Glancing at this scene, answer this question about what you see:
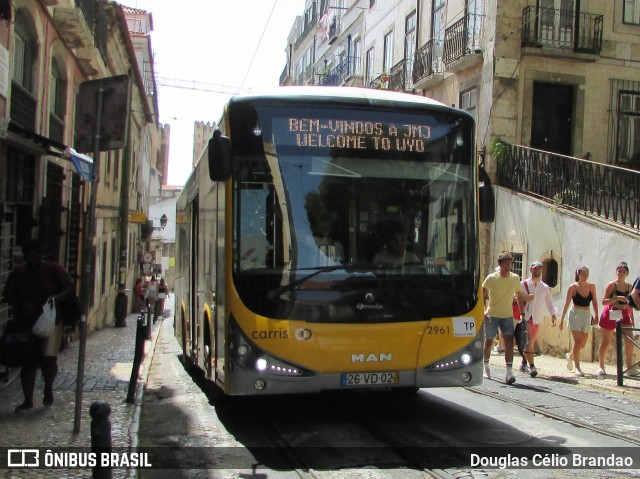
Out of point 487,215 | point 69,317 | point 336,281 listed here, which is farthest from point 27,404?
point 487,215

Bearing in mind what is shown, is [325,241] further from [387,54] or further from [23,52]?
[387,54]

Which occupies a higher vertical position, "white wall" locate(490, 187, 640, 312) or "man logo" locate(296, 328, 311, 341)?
"white wall" locate(490, 187, 640, 312)

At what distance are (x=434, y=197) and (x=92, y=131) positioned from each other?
3.25 metres

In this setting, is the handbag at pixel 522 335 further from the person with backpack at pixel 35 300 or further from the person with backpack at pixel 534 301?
the person with backpack at pixel 35 300

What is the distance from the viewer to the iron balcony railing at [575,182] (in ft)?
47.3

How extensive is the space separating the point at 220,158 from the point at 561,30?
562 inches

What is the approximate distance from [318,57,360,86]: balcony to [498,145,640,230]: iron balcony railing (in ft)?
48.1

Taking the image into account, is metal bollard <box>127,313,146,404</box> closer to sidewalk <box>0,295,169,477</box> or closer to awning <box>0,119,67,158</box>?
sidewalk <box>0,295,169,477</box>

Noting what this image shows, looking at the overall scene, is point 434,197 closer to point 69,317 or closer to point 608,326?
point 69,317

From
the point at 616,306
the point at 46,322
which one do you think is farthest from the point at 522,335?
the point at 46,322

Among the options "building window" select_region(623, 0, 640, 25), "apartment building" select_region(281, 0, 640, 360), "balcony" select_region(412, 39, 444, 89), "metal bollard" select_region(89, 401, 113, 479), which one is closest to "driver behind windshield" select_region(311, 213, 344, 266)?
"metal bollard" select_region(89, 401, 113, 479)

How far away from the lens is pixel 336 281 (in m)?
6.86

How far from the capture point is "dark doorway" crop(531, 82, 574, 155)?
19016 millimetres

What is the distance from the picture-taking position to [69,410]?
7.84 metres
